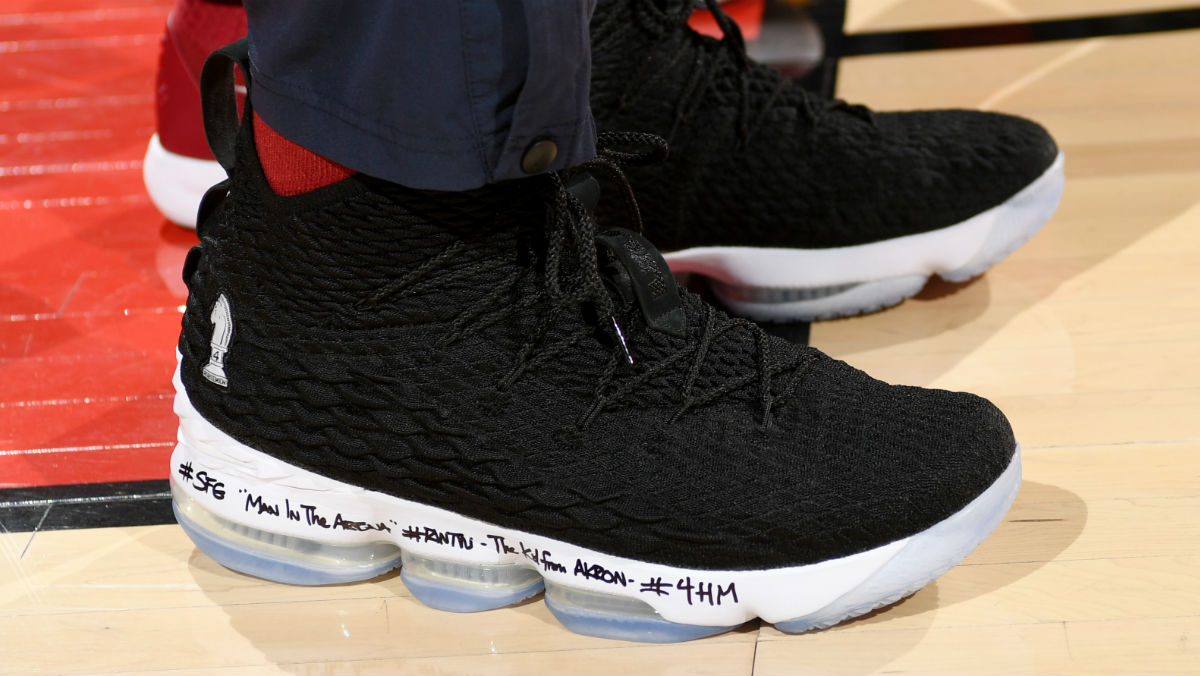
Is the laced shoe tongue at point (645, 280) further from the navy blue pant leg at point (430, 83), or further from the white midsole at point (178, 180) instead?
the white midsole at point (178, 180)

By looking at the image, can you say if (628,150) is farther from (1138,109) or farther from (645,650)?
(1138,109)

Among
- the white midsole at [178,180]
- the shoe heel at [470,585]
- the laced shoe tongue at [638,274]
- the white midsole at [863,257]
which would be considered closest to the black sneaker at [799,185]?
the white midsole at [863,257]

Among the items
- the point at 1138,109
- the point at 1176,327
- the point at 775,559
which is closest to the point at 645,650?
the point at 775,559

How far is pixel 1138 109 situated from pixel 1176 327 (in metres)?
0.57

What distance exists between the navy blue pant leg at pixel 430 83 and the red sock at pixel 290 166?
18 mm

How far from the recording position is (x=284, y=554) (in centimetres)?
78

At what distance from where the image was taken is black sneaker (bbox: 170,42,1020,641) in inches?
26.8

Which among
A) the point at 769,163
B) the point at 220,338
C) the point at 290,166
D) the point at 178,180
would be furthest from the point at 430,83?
the point at 178,180

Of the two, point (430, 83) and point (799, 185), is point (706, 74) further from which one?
point (430, 83)

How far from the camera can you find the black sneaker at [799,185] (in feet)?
3.25

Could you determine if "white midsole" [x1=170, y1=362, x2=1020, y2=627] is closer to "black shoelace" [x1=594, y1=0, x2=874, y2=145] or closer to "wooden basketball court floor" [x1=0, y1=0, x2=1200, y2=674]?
"wooden basketball court floor" [x1=0, y1=0, x2=1200, y2=674]

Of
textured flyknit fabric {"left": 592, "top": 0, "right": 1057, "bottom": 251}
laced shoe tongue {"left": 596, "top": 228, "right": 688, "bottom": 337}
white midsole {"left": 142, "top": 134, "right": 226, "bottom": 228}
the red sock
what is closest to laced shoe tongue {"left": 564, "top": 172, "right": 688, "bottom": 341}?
laced shoe tongue {"left": 596, "top": 228, "right": 688, "bottom": 337}

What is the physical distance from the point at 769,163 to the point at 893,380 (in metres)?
0.22

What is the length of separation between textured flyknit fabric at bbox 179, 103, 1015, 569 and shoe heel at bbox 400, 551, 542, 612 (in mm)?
52
